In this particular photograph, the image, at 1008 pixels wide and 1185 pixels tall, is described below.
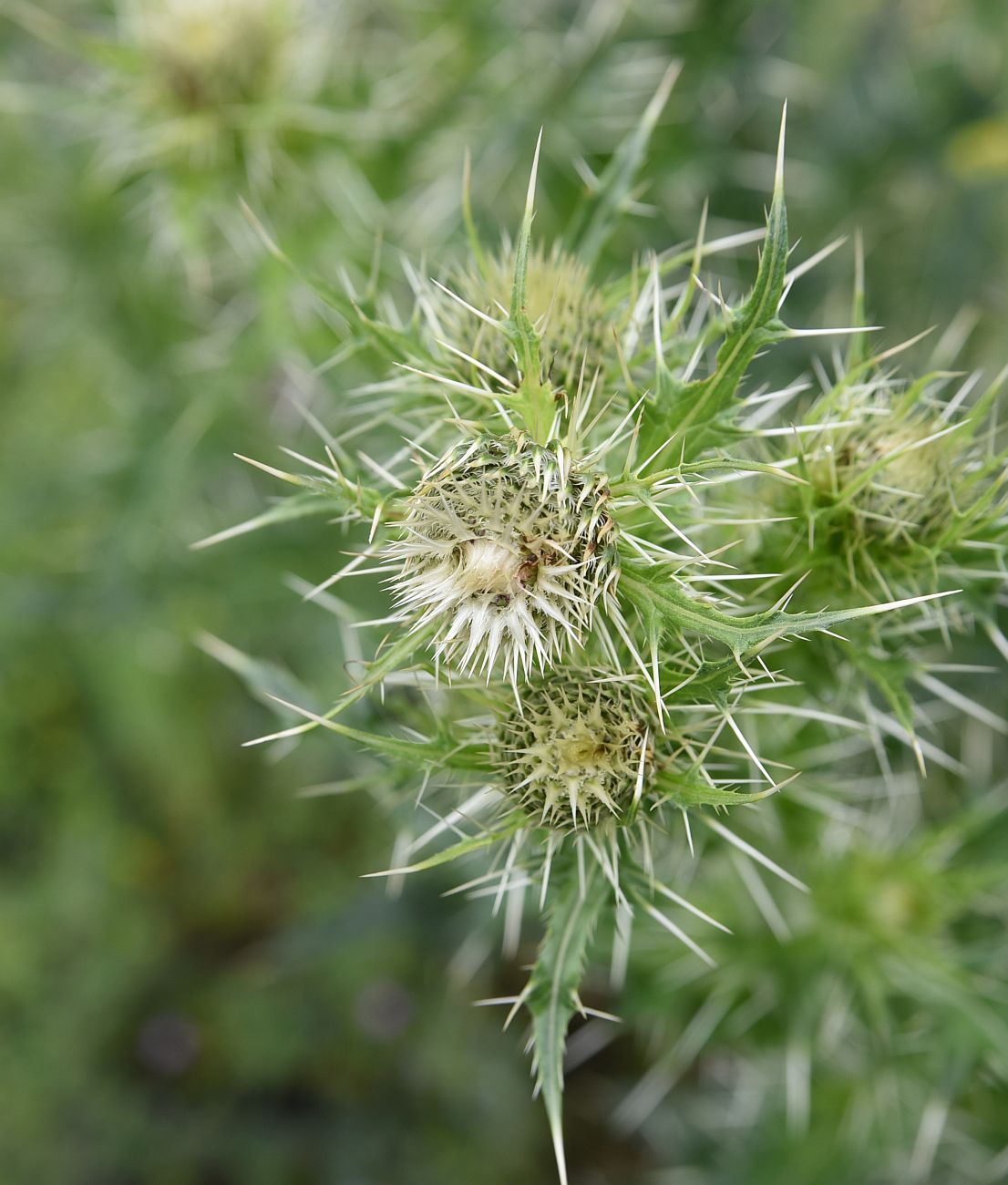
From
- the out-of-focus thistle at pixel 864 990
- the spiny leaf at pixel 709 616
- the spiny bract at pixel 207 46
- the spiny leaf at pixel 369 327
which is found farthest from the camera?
the spiny bract at pixel 207 46

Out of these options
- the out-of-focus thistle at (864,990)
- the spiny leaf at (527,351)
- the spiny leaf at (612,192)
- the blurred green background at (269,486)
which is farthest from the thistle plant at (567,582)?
the blurred green background at (269,486)

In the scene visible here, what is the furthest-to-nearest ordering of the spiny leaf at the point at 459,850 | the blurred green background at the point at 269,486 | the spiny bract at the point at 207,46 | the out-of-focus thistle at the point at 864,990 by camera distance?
the blurred green background at the point at 269,486 → the spiny bract at the point at 207,46 → the out-of-focus thistle at the point at 864,990 → the spiny leaf at the point at 459,850

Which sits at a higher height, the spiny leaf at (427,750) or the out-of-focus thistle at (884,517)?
the out-of-focus thistle at (884,517)

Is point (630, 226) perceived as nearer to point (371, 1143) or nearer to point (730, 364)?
point (730, 364)

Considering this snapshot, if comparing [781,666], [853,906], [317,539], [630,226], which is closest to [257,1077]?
[317,539]

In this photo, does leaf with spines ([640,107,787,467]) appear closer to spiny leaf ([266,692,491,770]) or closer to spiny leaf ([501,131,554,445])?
spiny leaf ([501,131,554,445])

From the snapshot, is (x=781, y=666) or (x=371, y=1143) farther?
(x=371, y=1143)

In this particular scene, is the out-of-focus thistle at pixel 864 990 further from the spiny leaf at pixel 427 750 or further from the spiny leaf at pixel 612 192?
the spiny leaf at pixel 612 192

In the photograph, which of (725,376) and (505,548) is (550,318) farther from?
(505,548)

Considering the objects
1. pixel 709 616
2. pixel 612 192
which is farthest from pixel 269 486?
pixel 709 616
